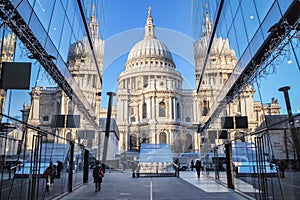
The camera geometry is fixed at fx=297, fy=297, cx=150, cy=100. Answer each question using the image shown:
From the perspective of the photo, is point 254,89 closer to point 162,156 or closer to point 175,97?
point 162,156

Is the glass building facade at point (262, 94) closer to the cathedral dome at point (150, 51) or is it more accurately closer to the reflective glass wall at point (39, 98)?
the reflective glass wall at point (39, 98)

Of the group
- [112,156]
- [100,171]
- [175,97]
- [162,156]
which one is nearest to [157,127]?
[175,97]

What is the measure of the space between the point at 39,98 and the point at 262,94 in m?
8.12

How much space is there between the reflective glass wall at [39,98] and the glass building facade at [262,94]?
6.91m

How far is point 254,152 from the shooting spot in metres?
10.5

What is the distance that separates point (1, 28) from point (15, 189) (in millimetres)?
4094

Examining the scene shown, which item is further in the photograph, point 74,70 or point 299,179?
point 74,70

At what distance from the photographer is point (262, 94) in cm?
1081

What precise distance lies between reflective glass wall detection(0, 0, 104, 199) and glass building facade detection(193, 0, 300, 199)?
272 inches

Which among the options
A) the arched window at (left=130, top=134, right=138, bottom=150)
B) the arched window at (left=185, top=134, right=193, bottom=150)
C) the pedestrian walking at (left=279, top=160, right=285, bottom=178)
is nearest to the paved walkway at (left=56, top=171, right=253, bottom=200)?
the pedestrian walking at (left=279, top=160, right=285, bottom=178)

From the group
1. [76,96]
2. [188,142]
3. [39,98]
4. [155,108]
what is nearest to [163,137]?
[188,142]

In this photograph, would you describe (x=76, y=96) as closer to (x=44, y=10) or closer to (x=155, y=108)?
(x=44, y=10)

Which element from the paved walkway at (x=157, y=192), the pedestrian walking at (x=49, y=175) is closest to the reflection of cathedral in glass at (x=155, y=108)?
the paved walkway at (x=157, y=192)

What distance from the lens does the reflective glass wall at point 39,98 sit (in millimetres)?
7484
